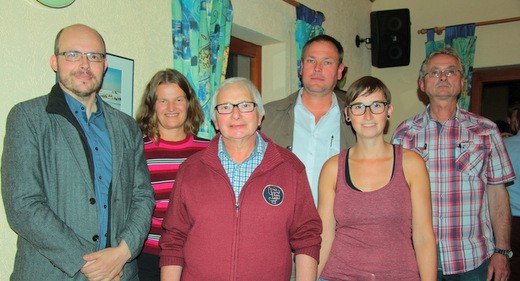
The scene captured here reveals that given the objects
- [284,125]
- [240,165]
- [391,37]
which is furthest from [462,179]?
[391,37]

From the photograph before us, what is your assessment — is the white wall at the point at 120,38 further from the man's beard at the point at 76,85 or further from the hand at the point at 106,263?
the hand at the point at 106,263

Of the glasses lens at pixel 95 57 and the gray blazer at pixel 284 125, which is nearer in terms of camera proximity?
the glasses lens at pixel 95 57

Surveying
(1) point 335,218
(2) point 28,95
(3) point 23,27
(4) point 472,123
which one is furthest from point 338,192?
(3) point 23,27

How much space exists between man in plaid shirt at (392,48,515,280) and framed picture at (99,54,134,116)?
1.58 m

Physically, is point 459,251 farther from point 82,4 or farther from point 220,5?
point 82,4

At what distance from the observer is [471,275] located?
205 centimetres

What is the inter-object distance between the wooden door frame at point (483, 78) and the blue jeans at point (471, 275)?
13.1ft

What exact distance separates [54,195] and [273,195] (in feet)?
2.82

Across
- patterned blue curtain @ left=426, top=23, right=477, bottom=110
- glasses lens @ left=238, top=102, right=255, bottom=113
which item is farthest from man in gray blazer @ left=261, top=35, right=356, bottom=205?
patterned blue curtain @ left=426, top=23, right=477, bottom=110

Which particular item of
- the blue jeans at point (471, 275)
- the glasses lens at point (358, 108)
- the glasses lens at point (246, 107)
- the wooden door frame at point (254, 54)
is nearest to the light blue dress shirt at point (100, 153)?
the glasses lens at point (246, 107)

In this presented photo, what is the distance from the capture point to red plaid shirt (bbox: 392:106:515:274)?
6.72 ft

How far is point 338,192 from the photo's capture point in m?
1.76

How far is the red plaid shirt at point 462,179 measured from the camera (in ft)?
6.72

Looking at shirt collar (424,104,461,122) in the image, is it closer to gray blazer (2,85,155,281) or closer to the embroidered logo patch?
the embroidered logo patch
